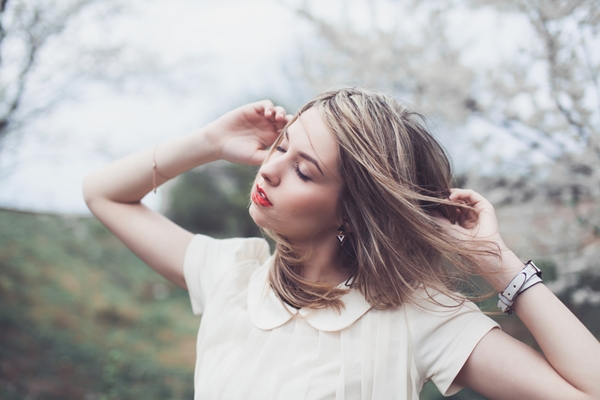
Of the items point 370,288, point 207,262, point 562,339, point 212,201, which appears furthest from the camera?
point 212,201

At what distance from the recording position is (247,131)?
1615 mm

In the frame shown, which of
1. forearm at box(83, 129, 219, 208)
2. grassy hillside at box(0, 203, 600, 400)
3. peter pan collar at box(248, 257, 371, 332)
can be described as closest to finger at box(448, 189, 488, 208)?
peter pan collar at box(248, 257, 371, 332)

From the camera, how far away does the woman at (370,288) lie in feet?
3.55

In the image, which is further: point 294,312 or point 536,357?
point 294,312

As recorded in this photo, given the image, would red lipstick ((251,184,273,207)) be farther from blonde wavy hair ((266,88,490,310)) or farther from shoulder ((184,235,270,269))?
shoulder ((184,235,270,269))

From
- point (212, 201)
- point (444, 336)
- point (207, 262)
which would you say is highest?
point (444, 336)

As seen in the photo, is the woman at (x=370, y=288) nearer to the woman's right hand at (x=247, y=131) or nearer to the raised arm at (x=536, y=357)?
the raised arm at (x=536, y=357)

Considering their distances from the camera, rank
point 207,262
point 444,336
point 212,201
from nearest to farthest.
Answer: point 444,336 → point 207,262 → point 212,201

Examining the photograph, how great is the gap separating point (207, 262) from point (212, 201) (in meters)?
2.76

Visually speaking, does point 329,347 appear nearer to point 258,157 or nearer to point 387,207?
point 387,207

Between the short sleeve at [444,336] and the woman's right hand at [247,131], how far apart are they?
77 centimetres

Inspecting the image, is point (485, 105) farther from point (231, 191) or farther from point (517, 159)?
point (231, 191)

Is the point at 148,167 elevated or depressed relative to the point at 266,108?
depressed

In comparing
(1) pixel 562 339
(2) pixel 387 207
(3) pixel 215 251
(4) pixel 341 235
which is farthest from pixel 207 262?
(1) pixel 562 339
